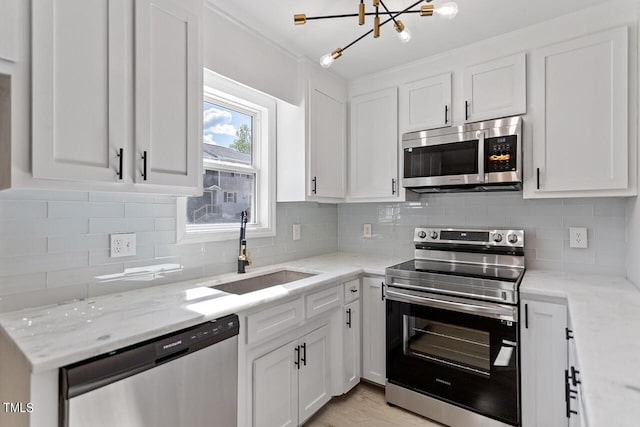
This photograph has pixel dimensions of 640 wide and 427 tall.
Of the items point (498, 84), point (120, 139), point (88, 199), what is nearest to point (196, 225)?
point (88, 199)

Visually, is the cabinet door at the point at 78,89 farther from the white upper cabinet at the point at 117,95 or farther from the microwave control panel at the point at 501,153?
the microwave control panel at the point at 501,153

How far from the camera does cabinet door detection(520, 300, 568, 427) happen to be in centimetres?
166

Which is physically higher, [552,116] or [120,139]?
[552,116]

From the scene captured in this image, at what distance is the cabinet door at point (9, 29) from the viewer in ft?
3.35

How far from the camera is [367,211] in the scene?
3.05 m

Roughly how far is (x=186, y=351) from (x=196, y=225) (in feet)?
3.18

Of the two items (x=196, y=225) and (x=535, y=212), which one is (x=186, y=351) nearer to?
(x=196, y=225)

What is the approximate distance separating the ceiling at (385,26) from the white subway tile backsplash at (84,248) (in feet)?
4.00

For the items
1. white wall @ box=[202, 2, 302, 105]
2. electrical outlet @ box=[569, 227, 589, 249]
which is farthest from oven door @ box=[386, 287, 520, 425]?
white wall @ box=[202, 2, 302, 105]

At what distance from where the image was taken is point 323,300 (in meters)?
1.98

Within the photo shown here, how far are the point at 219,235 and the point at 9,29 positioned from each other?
51.8 inches

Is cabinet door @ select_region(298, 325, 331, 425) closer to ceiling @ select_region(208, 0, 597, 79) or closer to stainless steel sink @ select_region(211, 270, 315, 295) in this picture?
stainless steel sink @ select_region(211, 270, 315, 295)

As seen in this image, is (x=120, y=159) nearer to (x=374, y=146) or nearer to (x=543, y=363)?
(x=374, y=146)

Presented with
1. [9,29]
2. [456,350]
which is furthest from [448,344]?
[9,29]
